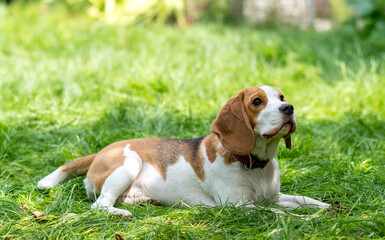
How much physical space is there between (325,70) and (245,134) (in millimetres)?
4524

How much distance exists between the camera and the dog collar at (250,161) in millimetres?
3104

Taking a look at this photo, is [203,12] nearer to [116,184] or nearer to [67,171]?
[67,171]

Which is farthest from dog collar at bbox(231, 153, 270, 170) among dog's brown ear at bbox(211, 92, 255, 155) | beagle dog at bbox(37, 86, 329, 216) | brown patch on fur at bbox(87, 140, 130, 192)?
brown patch on fur at bbox(87, 140, 130, 192)

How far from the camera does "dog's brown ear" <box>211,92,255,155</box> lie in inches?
117

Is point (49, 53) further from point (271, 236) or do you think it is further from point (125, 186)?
point (271, 236)

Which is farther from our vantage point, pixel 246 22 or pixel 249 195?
pixel 246 22

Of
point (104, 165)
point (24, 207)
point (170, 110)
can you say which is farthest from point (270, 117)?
point (170, 110)

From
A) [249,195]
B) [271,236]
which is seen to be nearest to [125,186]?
[249,195]

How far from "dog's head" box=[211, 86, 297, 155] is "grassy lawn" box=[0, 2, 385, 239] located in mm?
482

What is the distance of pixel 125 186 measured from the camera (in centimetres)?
336

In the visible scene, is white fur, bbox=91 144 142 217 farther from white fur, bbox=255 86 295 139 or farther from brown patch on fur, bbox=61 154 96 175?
white fur, bbox=255 86 295 139

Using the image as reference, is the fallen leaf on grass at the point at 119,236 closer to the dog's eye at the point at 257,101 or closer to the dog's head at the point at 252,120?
the dog's head at the point at 252,120

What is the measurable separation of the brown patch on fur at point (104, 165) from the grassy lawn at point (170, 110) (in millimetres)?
219

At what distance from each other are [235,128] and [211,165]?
38 cm
